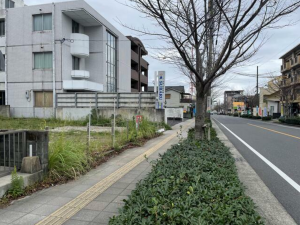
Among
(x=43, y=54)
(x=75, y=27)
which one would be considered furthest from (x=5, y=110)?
(x=75, y=27)

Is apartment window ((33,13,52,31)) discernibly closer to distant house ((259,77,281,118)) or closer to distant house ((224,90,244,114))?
distant house ((259,77,281,118))

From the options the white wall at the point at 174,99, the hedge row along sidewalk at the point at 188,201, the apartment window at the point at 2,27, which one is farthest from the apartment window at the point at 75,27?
the white wall at the point at 174,99

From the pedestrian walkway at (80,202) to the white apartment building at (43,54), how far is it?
17.9m

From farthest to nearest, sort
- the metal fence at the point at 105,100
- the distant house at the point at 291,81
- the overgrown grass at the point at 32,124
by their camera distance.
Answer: the distant house at the point at 291,81 → the metal fence at the point at 105,100 → the overgrown grass at the point at 32,124

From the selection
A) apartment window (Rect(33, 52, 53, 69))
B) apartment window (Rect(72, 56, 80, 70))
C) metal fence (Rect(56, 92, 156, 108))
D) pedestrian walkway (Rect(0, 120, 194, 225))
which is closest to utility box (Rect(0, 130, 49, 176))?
pedestrian walkway (Rect(0, 120, 194, 225))

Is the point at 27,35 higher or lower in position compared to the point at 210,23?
higher

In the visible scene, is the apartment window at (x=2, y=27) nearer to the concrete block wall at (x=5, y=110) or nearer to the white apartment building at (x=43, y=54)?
the white apartment building at (x=43, y=54)

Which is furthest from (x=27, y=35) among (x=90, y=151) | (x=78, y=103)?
(x=90, y=151)

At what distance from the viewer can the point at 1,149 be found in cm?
477

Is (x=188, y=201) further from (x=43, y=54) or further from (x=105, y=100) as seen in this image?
(x=43, y=54)

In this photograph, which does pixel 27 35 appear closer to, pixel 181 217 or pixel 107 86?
pixel 107 86

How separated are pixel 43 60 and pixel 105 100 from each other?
7898 mm

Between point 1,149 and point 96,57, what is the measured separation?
72.6 ft

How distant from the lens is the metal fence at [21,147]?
4.71m
